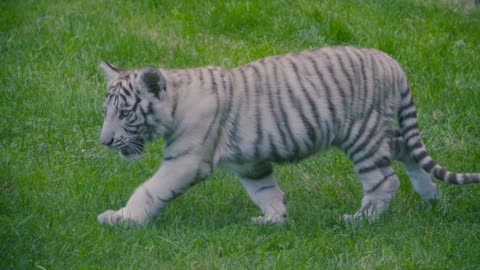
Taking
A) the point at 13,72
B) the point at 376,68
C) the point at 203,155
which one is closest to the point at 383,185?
the point at 376,68

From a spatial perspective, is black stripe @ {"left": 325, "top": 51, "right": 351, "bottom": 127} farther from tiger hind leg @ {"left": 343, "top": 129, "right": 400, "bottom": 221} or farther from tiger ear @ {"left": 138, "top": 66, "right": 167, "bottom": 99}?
tiger ear @ {"left": 138, "top": 66, "right": 167, "bottom": 99}

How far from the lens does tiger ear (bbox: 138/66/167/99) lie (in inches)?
220

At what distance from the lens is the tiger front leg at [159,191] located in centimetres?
555

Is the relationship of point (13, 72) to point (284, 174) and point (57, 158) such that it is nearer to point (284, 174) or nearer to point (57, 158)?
point (57, 158)

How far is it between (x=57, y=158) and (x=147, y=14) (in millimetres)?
3058

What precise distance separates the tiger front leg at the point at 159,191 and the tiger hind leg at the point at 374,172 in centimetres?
107

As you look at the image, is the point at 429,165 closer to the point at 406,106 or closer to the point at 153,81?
the point at 406,106

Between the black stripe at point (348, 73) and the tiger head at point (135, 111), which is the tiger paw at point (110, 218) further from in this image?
the black stripe at point (348, 73)

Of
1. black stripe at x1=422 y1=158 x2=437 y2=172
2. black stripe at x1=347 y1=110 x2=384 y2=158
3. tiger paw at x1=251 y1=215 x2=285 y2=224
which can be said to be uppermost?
black stripe at x1=347 y1=110 x2=384 y2=158

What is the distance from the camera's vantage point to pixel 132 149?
573 cm

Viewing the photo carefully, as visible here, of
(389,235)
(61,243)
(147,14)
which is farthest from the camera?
(147,14)

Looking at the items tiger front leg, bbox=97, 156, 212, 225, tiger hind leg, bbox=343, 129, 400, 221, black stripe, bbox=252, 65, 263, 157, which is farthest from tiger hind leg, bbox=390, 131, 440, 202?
tiger front leg, bbox=97, 156, 212, 225

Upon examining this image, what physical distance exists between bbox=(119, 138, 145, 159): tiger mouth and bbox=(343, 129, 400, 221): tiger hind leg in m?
1.38

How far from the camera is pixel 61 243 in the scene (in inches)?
202
